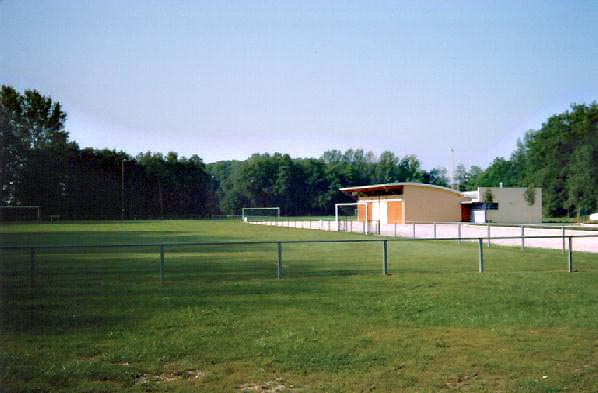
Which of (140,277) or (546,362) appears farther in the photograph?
(140,277)

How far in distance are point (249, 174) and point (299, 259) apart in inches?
3898

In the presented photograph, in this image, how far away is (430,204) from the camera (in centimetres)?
6084

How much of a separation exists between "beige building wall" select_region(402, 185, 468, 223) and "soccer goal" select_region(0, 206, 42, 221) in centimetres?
4447

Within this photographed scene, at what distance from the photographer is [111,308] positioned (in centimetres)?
1111

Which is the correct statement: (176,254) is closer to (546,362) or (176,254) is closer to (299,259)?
(299,259)

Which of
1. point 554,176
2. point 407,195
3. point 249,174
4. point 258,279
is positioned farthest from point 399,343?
point 249,174

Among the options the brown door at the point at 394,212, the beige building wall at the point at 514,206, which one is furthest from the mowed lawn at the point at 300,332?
the beige building wall at the point at 514,206

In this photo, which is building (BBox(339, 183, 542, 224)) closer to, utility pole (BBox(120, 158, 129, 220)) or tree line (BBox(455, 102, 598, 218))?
tree line (BBox(455, 102, 598, 218))

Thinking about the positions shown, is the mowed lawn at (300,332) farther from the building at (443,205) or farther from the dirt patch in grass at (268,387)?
the building at (443,205)

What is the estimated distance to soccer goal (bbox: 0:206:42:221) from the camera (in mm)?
69688

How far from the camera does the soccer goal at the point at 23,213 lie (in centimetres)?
6969

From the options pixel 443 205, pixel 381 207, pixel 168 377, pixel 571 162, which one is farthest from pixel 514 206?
pixel 168 377

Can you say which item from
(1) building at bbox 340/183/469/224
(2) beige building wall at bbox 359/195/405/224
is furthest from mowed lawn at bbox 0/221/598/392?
(2) beige building wall at bbox 359/195/405/224

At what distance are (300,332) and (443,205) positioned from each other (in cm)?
5467
